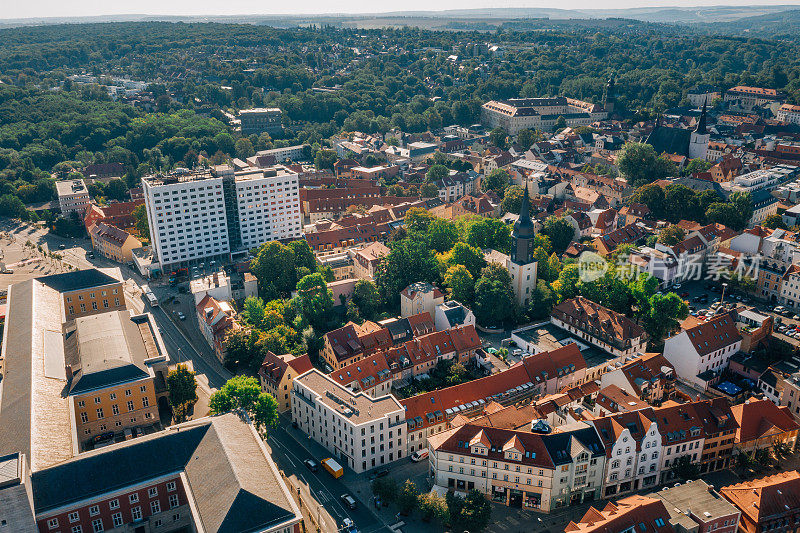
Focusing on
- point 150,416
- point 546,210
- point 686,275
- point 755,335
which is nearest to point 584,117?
point 546,210

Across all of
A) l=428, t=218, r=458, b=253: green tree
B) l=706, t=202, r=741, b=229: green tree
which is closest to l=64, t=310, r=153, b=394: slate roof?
l=428, t=218, r=458, b=253: green tree

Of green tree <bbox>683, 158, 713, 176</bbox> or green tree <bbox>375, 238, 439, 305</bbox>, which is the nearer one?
green tree <bbox>375, 238, 439, 305</bbox>

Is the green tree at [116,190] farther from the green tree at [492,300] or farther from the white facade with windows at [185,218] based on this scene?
the green tree at [492,300]

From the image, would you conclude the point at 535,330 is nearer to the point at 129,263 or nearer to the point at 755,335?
the point at 755,335

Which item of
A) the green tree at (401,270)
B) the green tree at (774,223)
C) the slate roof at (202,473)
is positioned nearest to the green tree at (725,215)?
the green tree at (774,223)

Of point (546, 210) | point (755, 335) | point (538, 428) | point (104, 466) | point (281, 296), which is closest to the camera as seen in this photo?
point (104, 466)

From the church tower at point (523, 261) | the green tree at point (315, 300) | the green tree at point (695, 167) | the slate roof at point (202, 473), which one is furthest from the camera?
the green tree at point (695, 167)

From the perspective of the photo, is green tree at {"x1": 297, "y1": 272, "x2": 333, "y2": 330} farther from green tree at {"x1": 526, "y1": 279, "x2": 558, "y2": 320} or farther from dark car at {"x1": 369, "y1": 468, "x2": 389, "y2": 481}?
dark car at {"x1": 369, "y1": 468, "x2": 389, "y2": 481}
